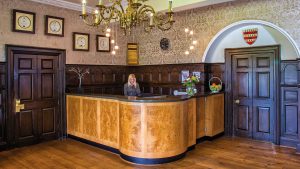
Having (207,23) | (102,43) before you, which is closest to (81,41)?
(102,43)

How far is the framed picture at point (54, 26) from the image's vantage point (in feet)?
19.4

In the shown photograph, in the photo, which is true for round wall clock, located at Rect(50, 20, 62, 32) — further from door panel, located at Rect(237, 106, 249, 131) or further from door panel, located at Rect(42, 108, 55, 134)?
door panel, located at Rect(237, 106, 249, 131)

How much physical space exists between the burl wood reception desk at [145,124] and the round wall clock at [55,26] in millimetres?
1765

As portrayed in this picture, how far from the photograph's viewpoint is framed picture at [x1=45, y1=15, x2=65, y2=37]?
232 inches

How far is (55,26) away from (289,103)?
5592mm

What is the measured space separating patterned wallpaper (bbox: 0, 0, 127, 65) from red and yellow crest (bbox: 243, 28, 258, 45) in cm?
366

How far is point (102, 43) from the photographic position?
23.4ft

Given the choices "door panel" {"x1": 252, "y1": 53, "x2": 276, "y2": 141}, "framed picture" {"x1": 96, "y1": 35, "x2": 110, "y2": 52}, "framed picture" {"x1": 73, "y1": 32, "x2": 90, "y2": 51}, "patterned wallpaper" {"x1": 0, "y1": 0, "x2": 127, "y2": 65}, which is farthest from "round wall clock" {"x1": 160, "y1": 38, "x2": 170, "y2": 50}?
"door panel" {"x1": 252, "y1": 53, "x2": 276, "y2": 141}

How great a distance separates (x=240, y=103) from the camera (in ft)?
20.4

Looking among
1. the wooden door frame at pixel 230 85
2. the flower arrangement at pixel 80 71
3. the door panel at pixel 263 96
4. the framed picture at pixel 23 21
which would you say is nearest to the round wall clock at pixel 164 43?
the wooden door frame at pixel 230 85

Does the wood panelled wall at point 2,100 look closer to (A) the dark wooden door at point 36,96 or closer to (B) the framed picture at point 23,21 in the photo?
(A) the dark wooden door at point 36,96

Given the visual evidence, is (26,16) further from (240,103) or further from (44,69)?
(240,103)

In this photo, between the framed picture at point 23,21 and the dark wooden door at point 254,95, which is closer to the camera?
the framed picture at point 23,21

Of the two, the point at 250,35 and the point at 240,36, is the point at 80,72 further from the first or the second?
the point at 250,35
